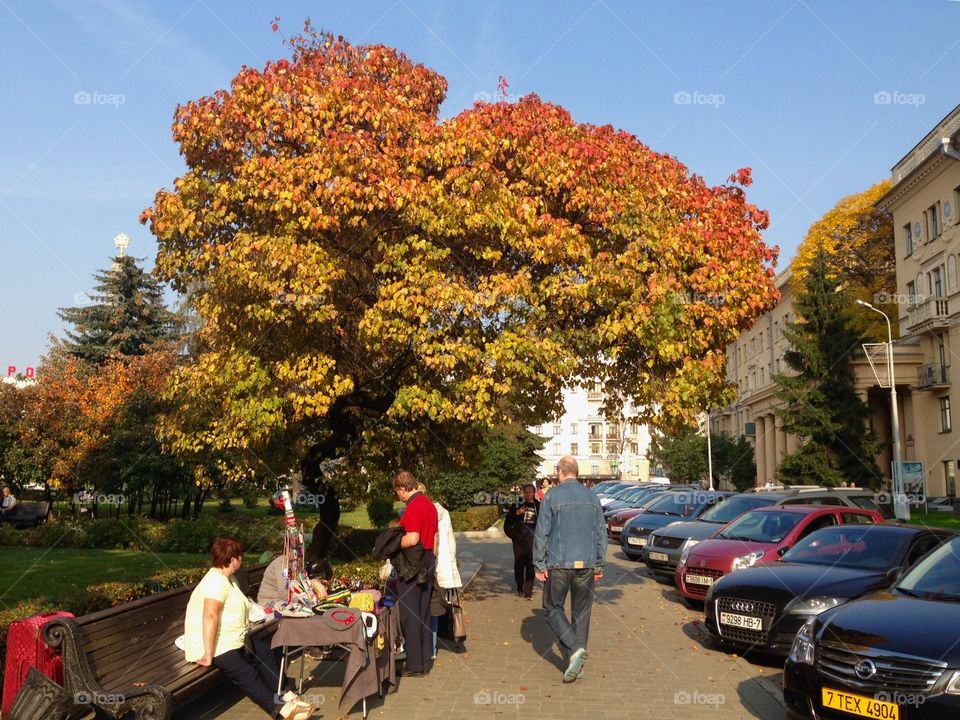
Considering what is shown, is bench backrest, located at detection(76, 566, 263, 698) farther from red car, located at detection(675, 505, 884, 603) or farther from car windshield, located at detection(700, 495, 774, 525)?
car windshield, located at detection(700, 495, 774, 525)

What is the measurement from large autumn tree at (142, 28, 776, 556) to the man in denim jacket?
7.59 feet

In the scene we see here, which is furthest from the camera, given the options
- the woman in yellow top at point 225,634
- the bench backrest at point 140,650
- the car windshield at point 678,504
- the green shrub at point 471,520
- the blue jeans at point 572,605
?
the green shrub at point 471,520

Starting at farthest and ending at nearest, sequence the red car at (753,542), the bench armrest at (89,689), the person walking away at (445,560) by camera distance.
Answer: the red car at (753,542), the person walking away at (445,560), the bench armrest at (89,689)

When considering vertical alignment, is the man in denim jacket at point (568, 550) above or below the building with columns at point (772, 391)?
below

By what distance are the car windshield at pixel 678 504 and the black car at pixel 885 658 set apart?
52.1ft

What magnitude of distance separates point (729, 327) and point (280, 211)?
6114 millimetres

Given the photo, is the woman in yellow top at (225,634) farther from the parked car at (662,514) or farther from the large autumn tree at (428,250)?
the parked car at (662,514)

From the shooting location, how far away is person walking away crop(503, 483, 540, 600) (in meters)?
14.7

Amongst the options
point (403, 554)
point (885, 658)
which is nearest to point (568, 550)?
point (403, 554)

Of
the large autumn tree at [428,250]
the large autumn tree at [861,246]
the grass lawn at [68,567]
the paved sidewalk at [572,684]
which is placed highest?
the large autumn tree at [861,246]

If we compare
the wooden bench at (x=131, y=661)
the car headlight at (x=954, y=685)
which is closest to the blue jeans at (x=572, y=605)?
the wooden bench at (x=131, y=661)

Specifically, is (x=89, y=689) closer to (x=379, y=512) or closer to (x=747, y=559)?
(x=747, y=559)

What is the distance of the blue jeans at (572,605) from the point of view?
8.74 m

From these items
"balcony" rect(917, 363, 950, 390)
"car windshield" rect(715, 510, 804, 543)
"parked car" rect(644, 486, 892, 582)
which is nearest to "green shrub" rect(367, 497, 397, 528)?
"parked car" rect(644, 486, 892, 582)
